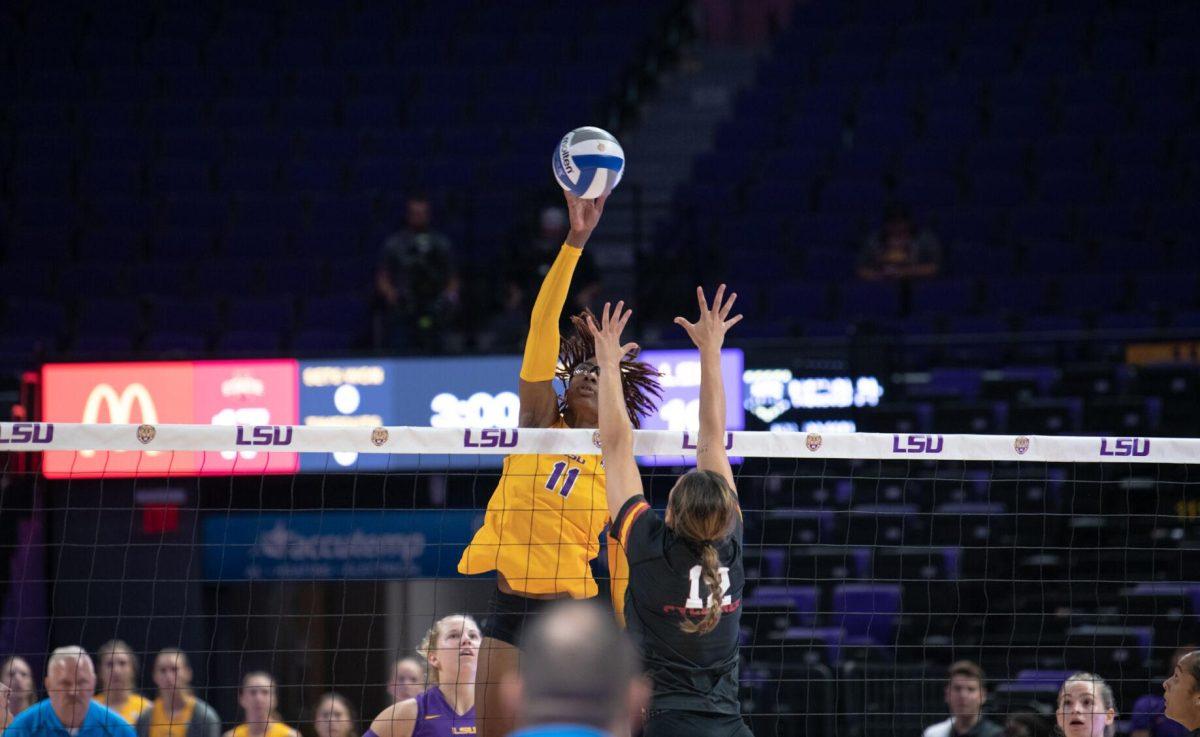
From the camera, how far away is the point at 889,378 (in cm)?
1120

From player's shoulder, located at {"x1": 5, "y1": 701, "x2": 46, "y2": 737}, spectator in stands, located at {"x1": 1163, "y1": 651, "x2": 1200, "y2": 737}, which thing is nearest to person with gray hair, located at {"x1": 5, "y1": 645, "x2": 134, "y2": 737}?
player's shoulder, located at {"x1": 5, "y1": 701, "x2": 46, "y2": 737}

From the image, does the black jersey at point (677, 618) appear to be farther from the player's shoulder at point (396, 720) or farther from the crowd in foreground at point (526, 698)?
the player's shoulder at point (396, 720)

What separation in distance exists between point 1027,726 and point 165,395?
610cm

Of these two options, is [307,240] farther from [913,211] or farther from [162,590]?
[913,211]

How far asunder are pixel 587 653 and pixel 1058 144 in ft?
42.9

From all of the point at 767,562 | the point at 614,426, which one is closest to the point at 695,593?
the point at 614,426

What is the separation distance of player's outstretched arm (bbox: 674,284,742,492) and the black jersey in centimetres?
29

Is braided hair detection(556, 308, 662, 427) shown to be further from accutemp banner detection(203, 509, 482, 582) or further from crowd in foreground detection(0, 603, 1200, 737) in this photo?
accutemp banner detection(203, 509, 482, 582)

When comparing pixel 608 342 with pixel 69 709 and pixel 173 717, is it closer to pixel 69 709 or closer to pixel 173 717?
pixel 69 709

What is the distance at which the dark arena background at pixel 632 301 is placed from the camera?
34.3 ft

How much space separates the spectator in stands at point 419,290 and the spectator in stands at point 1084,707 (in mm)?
6334

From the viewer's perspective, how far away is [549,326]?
5090 mm

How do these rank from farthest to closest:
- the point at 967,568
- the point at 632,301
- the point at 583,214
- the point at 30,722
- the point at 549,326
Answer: the point at 632,301, the point at 967,568, the point at 30,722, the point at 583,214, the point at 549,326

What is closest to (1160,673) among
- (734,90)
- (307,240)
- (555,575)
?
(555,575)
